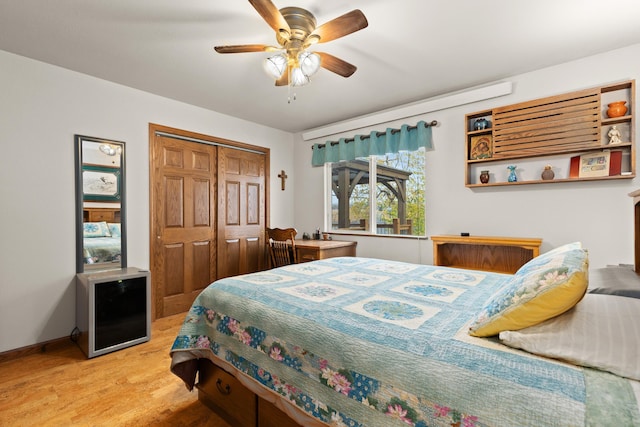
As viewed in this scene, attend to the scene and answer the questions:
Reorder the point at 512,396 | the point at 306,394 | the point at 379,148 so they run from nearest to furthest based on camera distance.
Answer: the point at 512,396 < the point at 306,394 < the point at 379,148

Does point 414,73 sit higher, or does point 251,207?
point 414,73

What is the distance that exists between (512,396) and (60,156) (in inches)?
140

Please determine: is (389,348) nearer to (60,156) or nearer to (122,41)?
(122,41)

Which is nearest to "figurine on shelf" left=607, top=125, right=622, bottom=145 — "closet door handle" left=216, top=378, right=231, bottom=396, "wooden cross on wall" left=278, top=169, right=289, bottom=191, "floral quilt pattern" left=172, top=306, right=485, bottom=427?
"floral quilt pattern" left=172, top=306, right=485, bottom=427

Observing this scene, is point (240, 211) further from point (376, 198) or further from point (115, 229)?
point (376, 198)

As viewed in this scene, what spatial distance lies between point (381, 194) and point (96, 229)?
10.4 feet

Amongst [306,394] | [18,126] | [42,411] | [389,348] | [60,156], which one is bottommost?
[42,411]

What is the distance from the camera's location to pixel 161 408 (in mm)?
1802

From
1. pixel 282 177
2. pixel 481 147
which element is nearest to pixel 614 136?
pixel 481 147

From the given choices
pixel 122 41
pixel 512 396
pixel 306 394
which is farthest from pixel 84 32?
pixel 512 396

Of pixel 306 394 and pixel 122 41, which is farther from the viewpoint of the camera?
pixel 122 41

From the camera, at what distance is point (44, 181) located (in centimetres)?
259

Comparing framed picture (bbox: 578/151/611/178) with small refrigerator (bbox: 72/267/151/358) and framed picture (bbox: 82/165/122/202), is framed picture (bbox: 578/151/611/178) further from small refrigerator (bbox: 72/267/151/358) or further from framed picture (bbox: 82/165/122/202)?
framed picture (bbox: 82/165/122/202)

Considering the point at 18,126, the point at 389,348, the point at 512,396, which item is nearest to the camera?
the point at 512,396
